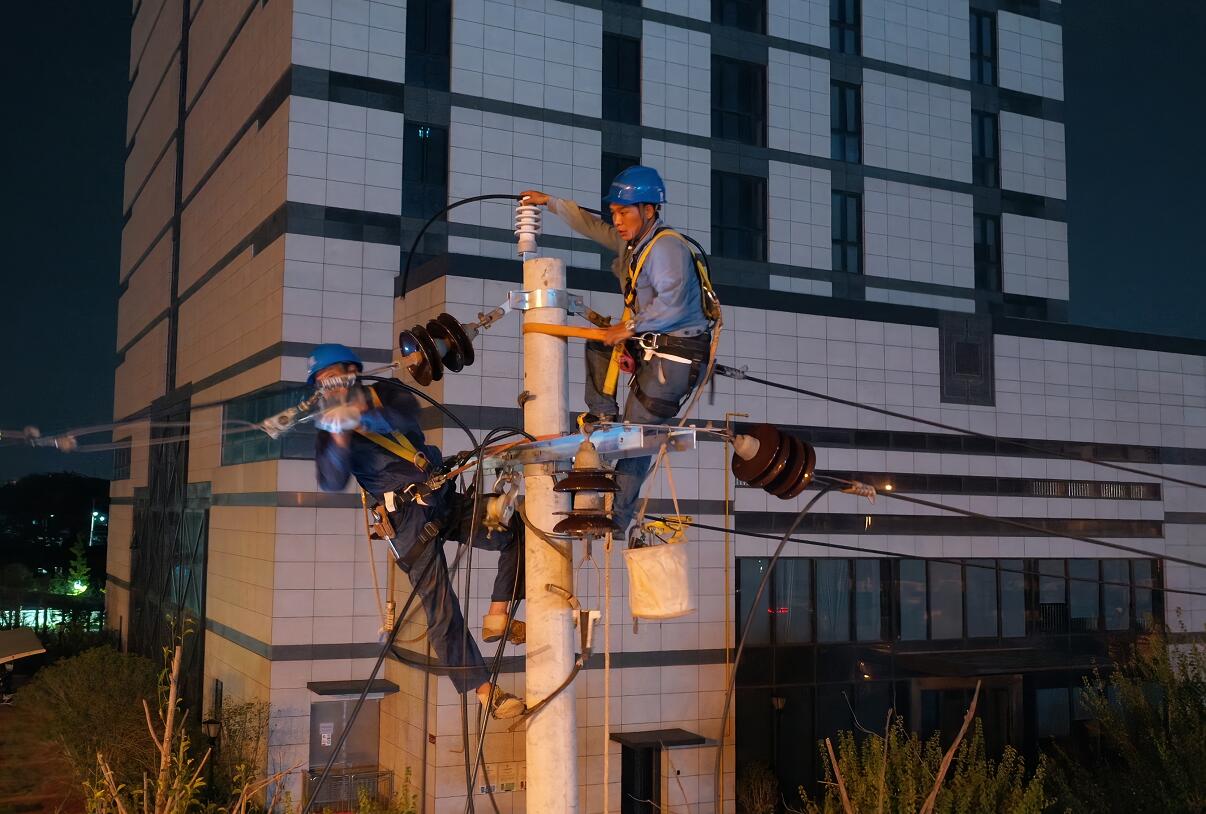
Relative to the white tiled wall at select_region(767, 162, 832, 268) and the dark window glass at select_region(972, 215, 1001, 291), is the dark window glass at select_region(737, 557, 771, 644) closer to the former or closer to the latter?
the white tiled wall at select_region(767, 162, 832, 268)

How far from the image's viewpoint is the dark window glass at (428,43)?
84.0 feet

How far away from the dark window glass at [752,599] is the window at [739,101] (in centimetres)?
1197

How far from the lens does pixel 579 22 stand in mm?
27453

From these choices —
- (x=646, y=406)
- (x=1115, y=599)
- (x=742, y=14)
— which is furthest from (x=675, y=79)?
(x=646, y=406)

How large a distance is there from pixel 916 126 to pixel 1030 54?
528cm

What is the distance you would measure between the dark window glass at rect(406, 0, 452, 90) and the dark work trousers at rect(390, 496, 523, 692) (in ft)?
66.2

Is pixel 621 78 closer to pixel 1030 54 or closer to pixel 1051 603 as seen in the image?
pixel 1030 54

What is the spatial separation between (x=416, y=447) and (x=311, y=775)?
16286mm

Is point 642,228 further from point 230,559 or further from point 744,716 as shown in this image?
point 230,559

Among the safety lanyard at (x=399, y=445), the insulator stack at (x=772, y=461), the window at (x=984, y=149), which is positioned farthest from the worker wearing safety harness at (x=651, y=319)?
the window at (x=984, y=149)

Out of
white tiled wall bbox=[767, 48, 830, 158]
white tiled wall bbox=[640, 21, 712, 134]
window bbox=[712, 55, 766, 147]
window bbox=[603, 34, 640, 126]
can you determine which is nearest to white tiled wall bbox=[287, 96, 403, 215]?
window bbox=[603, 34, 640, 126]

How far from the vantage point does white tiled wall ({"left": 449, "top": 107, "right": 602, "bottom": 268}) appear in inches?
1008

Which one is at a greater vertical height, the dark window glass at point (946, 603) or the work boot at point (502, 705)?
the work boot at point (502, 705)

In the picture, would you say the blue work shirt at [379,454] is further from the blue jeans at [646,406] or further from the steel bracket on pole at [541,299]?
the blue jeans at [646,406]
